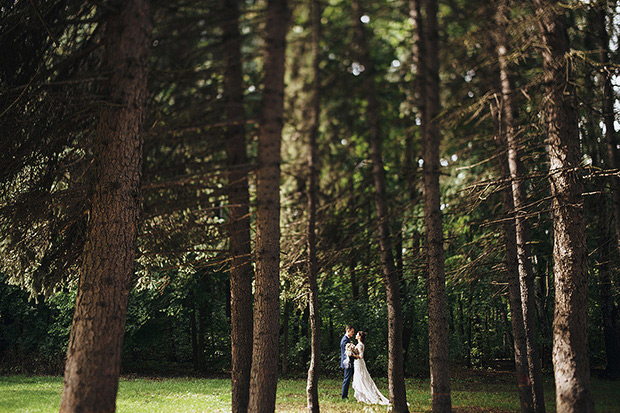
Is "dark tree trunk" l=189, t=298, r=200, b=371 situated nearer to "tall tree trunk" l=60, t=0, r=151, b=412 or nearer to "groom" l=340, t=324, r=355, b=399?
"groom" l=340, t=324, r=355, b=399

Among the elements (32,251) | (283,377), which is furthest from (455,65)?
(283,377)

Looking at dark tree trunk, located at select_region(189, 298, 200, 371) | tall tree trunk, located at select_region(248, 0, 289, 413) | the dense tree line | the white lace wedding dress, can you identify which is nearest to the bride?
the white lace wedding dress

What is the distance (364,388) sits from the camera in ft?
44.2

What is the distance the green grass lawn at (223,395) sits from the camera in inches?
498

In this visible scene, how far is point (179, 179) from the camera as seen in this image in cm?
591

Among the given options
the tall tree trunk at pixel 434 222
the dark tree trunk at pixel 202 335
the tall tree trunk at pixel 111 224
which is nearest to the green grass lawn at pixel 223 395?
the dark tree trunk at pixel 202 335

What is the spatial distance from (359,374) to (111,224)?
10155mm

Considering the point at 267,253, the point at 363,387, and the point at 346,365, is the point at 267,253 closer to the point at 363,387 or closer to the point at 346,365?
the point at 363,387

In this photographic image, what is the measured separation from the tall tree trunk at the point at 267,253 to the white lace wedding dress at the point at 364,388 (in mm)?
7760

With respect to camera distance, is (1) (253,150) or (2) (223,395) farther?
(2) (223,395)

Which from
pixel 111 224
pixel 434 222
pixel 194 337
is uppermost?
pixel 434 222

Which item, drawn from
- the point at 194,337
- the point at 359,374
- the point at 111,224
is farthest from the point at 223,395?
the point at 111,224

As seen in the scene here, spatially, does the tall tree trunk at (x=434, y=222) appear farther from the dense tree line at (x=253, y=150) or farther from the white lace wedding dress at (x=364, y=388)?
the white lace wedding dress at (x=364, y=388)

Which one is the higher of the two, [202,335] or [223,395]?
[202,335]
